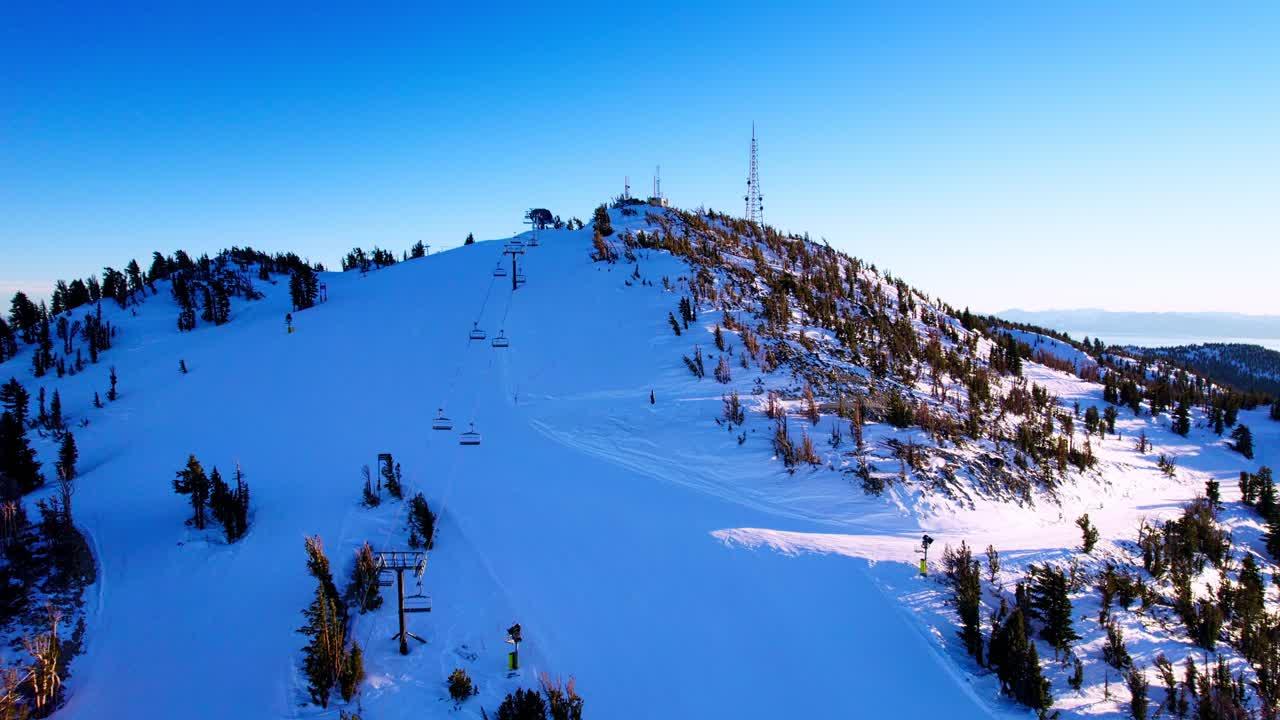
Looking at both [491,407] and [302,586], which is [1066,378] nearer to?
→ [491,407]

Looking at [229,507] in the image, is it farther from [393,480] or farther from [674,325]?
[674,325]

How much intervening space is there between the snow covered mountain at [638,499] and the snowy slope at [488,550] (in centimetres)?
6

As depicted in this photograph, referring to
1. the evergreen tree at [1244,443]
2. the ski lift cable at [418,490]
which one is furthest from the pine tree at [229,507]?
the evergreen tree at [1244,443]

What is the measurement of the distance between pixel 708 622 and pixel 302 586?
8018 millimetres

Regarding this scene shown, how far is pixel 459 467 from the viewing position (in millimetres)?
15742

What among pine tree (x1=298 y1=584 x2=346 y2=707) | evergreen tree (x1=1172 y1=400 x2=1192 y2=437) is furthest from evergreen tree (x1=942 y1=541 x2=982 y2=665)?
evergreen tree (x1=1172 y1=400 x2=1192 y2=437)

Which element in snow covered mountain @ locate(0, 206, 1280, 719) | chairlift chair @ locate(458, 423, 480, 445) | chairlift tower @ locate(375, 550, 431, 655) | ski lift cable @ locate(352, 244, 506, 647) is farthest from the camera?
chairlift chair @ locate(458, 423, 480, 445)

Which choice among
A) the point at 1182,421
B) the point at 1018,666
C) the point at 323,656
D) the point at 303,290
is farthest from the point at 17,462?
the point at 1182,421

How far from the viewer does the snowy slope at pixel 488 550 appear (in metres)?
10.2

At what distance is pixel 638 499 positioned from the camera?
14.4m

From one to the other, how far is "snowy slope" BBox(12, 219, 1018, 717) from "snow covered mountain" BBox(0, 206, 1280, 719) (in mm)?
63

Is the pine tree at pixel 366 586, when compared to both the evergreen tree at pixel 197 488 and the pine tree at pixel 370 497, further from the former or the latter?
the evergreen tree at pixel 197 488

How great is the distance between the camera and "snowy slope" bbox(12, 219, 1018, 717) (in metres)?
10.2

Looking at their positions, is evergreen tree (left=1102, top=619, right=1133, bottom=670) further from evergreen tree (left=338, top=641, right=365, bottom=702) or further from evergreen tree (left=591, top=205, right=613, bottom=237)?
evergreen tree (left=591, top=205, right=613, bottom=237)
